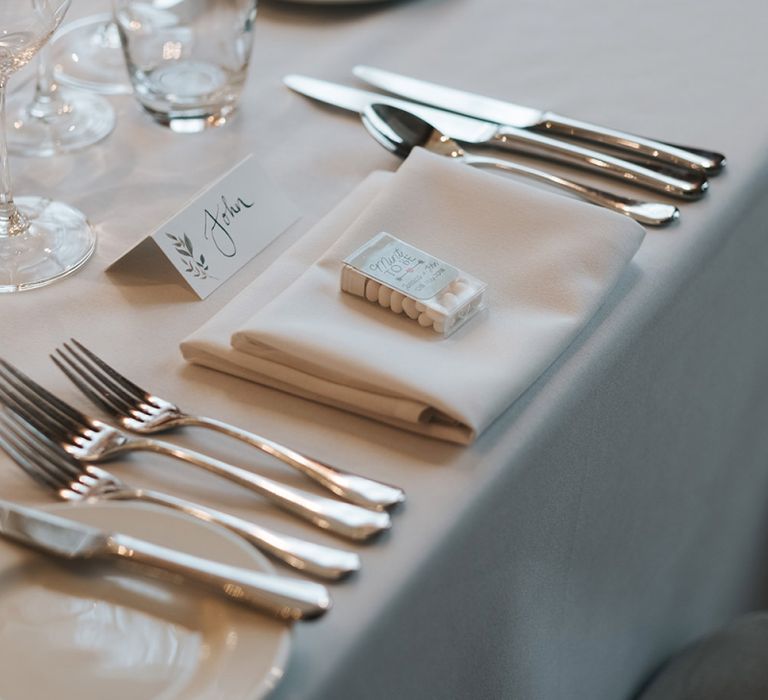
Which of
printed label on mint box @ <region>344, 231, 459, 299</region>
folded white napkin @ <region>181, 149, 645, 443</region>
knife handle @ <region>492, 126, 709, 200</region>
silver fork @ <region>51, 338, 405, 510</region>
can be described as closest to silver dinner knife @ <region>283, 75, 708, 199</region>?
knife handle @ <region>492, 126, 709, 200</region>

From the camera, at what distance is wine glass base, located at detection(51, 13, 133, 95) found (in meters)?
0.97

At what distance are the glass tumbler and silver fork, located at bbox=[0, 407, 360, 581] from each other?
38 cm

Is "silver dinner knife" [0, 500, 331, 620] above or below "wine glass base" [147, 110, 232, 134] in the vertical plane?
below

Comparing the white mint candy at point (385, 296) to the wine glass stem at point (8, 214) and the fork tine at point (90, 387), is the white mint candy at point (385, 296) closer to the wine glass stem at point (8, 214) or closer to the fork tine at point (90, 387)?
the fork tine at point (90, 387)

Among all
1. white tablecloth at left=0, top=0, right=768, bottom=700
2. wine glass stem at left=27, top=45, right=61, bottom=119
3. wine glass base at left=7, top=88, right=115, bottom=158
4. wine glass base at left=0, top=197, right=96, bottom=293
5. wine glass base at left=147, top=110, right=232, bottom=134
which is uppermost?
wine glass stem at left=27, top=45, right=61, bottom=119

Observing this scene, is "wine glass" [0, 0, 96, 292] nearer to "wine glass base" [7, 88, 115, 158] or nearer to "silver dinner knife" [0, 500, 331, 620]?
"wine glass base" [7, 88, 115, 158]

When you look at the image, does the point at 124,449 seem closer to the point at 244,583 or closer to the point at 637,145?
the point at 244,583

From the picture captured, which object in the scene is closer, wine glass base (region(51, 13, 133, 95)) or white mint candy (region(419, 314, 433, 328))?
white mint candy (region(419, 314, 433, 328))

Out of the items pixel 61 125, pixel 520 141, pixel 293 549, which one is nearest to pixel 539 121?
pixel 520 141

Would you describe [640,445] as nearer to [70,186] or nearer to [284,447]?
[284,447]

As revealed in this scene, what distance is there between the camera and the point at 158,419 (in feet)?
1.99

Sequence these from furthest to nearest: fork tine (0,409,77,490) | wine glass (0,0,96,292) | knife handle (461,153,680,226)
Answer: knife handle (461,153,680,226) → wine glass (0,0,96,292) → fork tine (0,409,77,490)

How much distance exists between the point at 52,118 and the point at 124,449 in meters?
0.43

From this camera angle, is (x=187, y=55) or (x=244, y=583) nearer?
(x=244, y=583)
